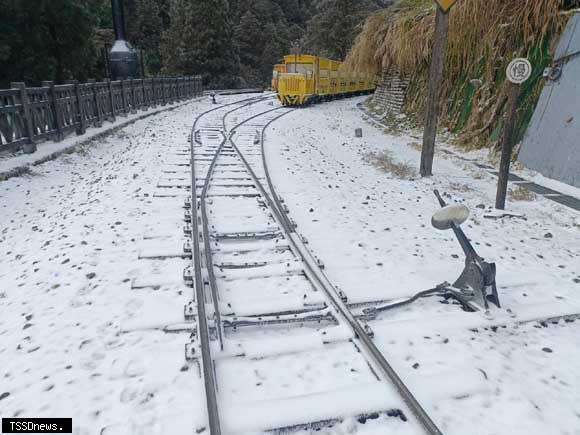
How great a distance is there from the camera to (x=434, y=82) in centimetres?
885

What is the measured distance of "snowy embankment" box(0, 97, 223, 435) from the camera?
2746mm

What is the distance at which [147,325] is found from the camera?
11.6ft

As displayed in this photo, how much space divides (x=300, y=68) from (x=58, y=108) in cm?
1534

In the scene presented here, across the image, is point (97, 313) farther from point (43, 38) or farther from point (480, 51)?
point (43, 38)

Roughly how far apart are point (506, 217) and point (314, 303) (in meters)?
4.20

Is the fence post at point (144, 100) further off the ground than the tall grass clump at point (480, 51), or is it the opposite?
the tall grass clump at point (480, 51)

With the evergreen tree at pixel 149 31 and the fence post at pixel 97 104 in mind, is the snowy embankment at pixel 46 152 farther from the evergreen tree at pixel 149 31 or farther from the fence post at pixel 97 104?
the evergreen tree at pixel 149 31

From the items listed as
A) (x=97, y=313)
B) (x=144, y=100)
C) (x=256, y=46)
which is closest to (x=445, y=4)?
(x=97, y=313)

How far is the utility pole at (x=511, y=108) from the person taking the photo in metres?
6.14

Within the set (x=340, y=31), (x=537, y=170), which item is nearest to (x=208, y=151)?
(x=537, y=170)

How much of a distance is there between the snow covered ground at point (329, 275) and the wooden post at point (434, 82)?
0.69 meters

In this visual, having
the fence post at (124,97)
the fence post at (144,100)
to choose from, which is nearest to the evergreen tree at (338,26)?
the fence post at (144,100)

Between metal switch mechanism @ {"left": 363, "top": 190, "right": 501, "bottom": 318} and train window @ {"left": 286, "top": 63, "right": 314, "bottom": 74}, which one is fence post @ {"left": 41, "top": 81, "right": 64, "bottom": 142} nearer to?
metal switch mechanism @ {"left": 363, "top": 190, "right": 501, "bottom": 318}

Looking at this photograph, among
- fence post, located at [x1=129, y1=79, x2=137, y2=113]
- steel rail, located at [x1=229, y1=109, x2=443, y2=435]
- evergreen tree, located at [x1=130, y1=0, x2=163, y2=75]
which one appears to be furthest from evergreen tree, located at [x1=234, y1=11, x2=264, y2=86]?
steel rail, located at [x1=229, y1=109, x2=443, y2=435]
